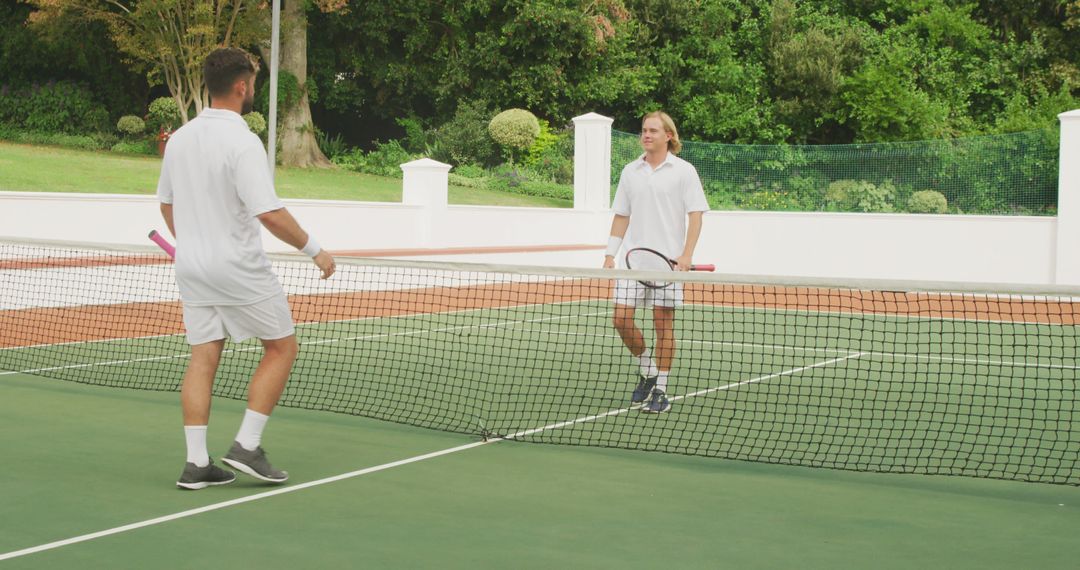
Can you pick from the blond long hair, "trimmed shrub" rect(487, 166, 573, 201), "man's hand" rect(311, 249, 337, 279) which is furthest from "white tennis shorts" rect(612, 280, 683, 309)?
"trimmed shrub" rect(487, 166, 573, 201)

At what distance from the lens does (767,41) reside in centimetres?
3056

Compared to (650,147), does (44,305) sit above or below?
below

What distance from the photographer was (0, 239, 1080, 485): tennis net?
598 centimetres

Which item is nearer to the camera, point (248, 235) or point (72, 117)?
point (248, 235)

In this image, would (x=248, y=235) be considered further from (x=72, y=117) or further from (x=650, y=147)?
(x=72, y=117)

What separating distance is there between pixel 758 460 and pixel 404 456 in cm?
158

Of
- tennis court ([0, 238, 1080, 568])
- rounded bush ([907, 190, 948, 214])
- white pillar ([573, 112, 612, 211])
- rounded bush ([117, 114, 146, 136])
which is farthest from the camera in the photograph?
rounded bush ([117, 114, 146, 136])

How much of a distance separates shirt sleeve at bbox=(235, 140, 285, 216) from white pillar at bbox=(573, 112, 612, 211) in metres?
15.5

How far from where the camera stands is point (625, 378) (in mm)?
8281

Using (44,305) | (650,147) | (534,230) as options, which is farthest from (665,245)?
(534,230)

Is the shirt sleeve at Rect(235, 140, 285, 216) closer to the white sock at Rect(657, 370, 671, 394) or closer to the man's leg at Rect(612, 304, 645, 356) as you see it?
the man's leg at Rect(612, 304, 645, 356)

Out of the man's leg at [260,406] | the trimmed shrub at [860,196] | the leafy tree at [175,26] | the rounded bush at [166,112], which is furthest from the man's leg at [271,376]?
the rounded bush at [166,112]

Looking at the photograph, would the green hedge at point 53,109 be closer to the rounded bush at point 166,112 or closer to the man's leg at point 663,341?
the rounded bush at point 166,112

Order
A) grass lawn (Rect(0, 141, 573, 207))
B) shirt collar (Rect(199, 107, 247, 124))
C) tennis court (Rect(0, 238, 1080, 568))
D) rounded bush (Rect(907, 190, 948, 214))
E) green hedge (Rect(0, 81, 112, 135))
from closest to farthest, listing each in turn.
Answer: tennis court (Rect(0, 238, 1080, 568)) → shirt collar (Rect(199, 107, 247, 124)) → rounded bush (Rect(907, 190, 948, 214)) → grass lawn (Rect(0, 141, 573, 207)) → green hedge (Rect(0, 81, 112, 135))
